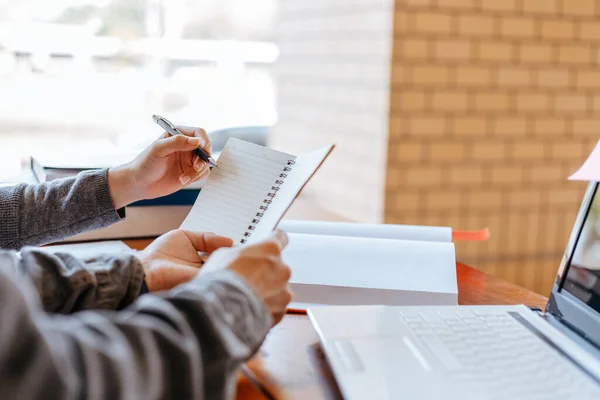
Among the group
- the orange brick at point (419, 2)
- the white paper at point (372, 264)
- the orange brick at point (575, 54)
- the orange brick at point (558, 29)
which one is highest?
the orange brick at point (419, 2)

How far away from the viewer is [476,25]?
2.03 metres

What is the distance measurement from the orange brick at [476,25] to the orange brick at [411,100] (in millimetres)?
221

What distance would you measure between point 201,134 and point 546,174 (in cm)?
132

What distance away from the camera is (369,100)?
2.07 meters

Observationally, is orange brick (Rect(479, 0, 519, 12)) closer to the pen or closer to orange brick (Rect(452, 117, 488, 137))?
orange brick (Rect(452, 117, 488, 137))

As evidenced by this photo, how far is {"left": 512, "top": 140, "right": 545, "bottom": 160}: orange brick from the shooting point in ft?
7.00

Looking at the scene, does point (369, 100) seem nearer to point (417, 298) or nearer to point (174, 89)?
point (174, 89)

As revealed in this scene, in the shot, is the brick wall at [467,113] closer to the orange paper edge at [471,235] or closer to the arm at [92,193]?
the orange paper edge at [471,235]

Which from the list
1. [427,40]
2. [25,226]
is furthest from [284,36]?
[25,226]

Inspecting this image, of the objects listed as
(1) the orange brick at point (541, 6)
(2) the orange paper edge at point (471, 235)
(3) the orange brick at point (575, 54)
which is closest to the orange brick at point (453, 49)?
(1) the orange brick at point (541, 6)

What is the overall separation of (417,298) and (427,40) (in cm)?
117

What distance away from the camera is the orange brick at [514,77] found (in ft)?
6.82

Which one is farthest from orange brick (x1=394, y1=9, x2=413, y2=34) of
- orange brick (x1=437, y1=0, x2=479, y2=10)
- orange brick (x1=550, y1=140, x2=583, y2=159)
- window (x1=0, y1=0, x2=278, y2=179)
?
orange brick (x1=550, y1=140, x2=583, y2=159)

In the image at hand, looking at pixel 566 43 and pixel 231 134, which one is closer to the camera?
pixel 566 43
